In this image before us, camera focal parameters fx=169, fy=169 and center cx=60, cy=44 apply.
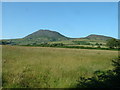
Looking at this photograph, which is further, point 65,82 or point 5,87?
point 65,82

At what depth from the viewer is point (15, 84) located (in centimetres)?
557

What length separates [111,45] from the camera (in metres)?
83.6

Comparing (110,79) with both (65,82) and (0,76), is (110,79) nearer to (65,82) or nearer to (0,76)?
(65,82)

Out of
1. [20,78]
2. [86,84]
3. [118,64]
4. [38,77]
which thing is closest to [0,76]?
[20,78]

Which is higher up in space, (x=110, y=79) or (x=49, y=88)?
(x=110, y=79)

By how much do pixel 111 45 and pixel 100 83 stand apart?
8268 cm

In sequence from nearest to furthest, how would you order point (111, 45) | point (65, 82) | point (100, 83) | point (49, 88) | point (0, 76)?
point (100, 83)
point (49, 88)
point (65, 82)
point (0, 76)
point (111, 45)

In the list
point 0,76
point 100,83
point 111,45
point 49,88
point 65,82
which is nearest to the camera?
point 100,83

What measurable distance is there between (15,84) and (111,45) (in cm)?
8260

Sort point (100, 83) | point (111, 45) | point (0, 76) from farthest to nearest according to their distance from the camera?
1. point (111, 45)
2. point (0, 76)
3. point (100, 83)

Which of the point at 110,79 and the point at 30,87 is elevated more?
the point at 110,79

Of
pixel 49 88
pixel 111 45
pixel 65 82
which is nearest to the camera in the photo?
pixel 49 88

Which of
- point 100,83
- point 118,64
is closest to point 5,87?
point 100,83

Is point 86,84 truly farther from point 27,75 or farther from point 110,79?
point 27,75
